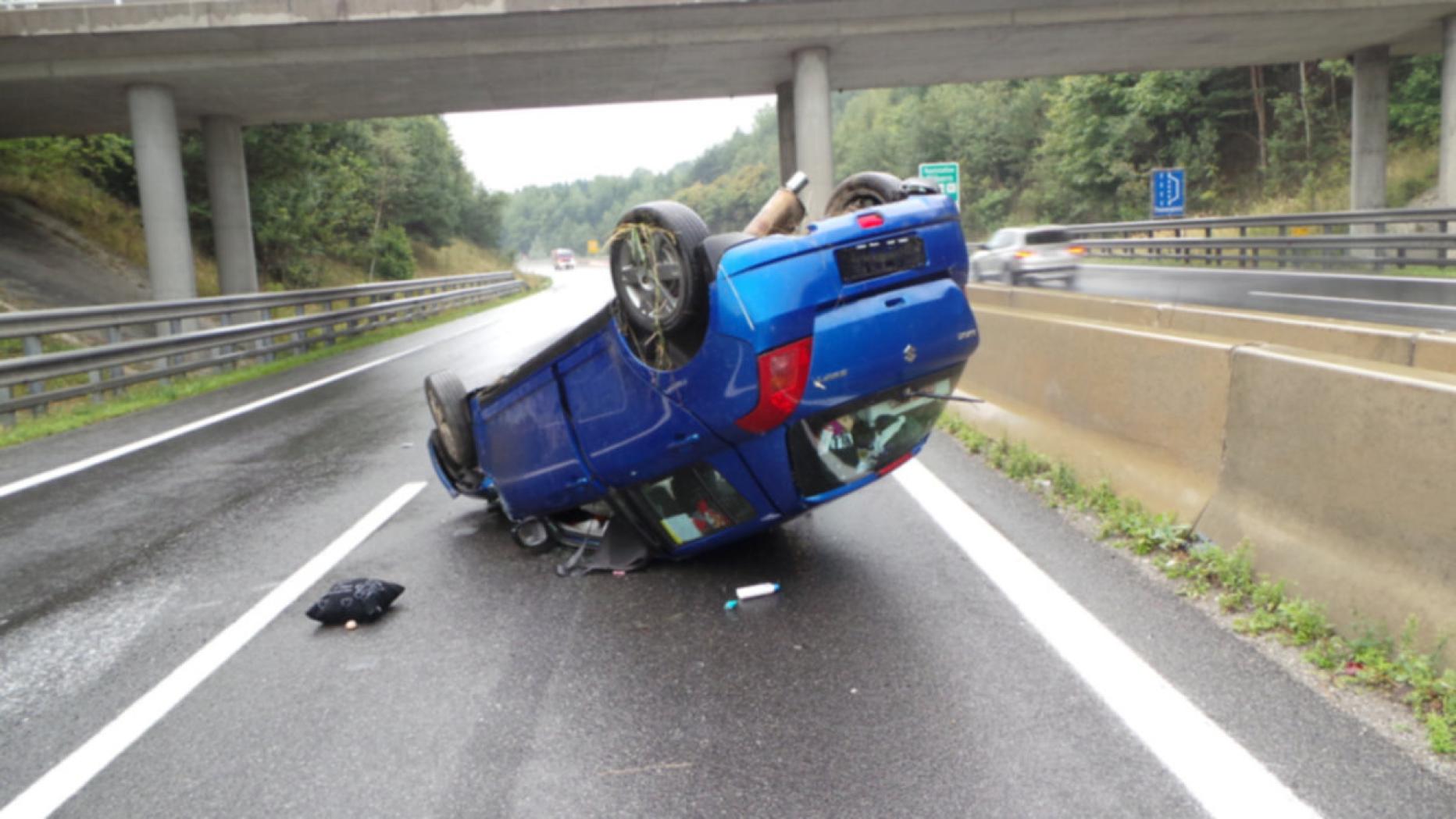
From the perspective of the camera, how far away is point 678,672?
170 inches

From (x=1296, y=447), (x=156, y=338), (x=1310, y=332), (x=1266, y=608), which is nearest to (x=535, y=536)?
(x=1266, y=608)

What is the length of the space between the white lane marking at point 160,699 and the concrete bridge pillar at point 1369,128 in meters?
31.6

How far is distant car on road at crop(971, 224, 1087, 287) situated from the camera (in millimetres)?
24422

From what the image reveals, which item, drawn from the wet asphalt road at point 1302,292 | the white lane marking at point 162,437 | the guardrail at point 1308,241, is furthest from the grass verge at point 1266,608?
the guardrail at point 1308,241

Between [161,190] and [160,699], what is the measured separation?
21834 mm

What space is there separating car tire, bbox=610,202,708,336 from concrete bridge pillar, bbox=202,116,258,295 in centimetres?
2497

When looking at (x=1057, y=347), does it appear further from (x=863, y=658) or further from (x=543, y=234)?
(x=543, y=234)

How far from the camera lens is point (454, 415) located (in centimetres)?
660

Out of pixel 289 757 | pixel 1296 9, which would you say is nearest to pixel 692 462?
pixel 289 757

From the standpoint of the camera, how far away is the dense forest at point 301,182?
112ft

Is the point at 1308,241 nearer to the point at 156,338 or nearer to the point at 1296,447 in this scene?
the point at 1296,447

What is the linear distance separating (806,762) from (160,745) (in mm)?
2217

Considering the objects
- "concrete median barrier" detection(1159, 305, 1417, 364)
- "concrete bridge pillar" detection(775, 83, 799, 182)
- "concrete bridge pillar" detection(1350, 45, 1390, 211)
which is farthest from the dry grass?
"concrete median barrier" detection(1159, 305, 1417, 364)

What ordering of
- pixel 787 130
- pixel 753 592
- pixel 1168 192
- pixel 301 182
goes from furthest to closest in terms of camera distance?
pixel 301 182 → pixel 1168 192 → pixel 787 130 → pixel 753 592
